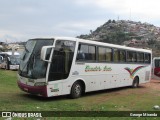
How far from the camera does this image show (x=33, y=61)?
15297 millimetres

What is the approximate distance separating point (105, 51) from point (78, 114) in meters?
8.42

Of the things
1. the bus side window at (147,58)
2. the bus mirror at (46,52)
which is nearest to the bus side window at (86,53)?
the bus mirror at (46,52)

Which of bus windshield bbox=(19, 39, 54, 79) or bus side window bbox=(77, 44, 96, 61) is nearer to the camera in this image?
bus windshield bbox=(19, 39, 54, 79)

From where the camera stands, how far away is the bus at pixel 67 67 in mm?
15031

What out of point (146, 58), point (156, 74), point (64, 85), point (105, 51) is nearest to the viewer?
point (64, 85)

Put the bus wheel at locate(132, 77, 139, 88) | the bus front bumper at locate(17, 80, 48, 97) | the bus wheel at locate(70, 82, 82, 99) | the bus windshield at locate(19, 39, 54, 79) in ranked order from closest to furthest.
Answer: the bus front bumper at locate(17, 80, 48, 97) → the bus windshield at locate(19, 39, 54, 79) → the bus wheel at locate(70, 82, 82, 99) → the bus wheel at locate(132, 77, 139, 88)

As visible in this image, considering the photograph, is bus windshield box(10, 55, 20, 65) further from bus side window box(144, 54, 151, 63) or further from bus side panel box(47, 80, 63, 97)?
bus side panel box(47, 80, 63, 97)

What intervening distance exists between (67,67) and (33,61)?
1687 mm

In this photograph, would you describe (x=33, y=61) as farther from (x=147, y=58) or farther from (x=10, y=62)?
(x=10, y=62)

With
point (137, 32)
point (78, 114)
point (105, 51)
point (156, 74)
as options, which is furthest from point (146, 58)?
point (137, 32)

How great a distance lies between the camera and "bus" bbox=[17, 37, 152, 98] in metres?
15.0

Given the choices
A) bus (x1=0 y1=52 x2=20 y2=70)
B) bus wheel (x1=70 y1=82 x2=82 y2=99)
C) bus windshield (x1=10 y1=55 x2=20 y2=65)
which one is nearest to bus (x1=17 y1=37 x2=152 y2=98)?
bus wheel (x1=70 y1=82 x2=82 y2=99)

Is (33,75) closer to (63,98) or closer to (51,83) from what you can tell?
(51,83)

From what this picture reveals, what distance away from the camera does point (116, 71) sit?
68.9 feet
